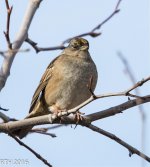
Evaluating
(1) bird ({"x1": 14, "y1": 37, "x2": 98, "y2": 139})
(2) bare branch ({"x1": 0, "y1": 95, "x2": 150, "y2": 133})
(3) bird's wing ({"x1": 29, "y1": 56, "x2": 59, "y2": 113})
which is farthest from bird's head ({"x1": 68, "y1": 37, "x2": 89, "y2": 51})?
(2) bare branch ({"x1": 0, "y1": 95, "x2": 150, "y2": 133})

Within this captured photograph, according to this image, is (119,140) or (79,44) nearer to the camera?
(119,140)

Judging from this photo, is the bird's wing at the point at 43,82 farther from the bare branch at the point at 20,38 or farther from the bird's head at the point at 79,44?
the bare branch at the point at 20,38

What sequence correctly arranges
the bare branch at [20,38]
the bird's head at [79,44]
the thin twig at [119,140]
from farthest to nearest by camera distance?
the bird's head at [79,44]
the thin twig at [119,140]
the bare branch at [20,38]

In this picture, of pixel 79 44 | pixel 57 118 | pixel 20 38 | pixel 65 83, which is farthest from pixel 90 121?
pixel 79 44

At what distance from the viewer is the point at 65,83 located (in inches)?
273

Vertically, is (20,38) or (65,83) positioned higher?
(20,38)

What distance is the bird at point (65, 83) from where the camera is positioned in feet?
22.4

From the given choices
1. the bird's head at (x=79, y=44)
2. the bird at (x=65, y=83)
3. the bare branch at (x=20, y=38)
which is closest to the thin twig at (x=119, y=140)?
the bare branch at (x=20, y=38)

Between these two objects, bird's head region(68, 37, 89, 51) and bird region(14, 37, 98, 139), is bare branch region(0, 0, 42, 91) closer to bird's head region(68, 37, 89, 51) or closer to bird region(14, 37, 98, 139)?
bird region(14, 37, 98, 139)

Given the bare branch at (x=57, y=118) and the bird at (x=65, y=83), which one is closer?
the bare branch at (x=57, y=118)

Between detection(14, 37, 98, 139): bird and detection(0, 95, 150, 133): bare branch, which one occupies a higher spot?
detection(0, 95, 150, 133): bare branch

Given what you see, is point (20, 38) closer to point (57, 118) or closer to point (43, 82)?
point (57, 118)

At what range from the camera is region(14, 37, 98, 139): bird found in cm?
682

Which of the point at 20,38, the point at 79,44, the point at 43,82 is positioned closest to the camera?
the point at 20,38
